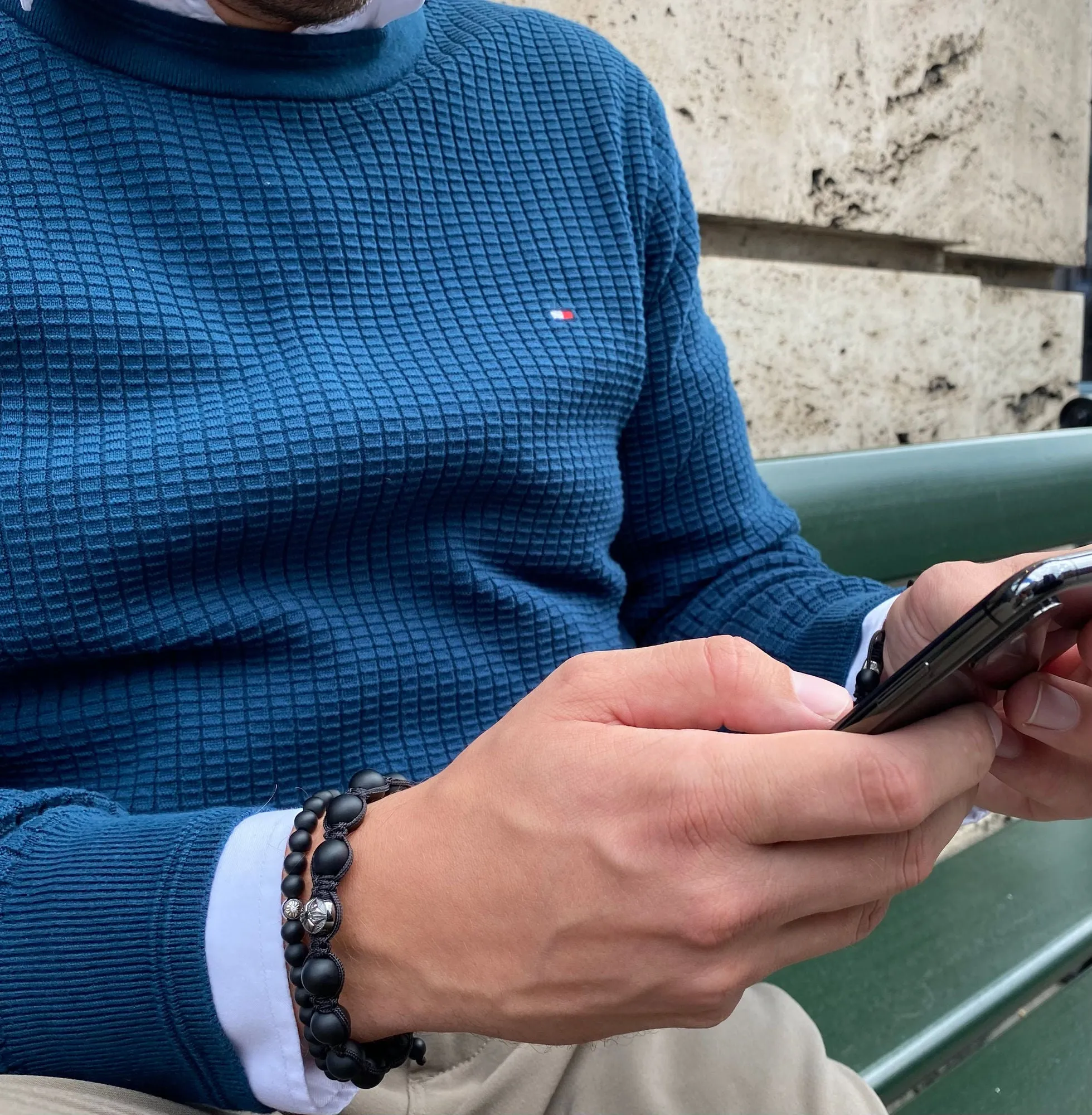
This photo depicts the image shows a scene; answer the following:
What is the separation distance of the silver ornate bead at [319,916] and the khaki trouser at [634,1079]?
0.77 ft

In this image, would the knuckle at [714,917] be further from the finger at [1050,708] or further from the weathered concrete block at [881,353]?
the weathered concrete block at [881,353]

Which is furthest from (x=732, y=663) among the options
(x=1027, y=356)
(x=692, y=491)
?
(x=1027, y=356)

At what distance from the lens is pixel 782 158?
1.91 m

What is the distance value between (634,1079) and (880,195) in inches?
72.5

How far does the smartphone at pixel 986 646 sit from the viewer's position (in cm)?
42

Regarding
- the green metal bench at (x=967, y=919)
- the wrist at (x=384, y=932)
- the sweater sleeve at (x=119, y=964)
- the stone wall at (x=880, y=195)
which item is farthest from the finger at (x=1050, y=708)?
the stone wall at (x=880, y=195)

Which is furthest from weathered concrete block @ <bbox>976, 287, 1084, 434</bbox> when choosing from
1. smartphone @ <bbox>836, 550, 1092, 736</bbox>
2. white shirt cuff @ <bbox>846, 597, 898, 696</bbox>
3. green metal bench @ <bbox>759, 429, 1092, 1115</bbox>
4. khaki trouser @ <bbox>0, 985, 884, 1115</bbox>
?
smartphone @ <bbox>836, 550, 1092, 736</bbox>

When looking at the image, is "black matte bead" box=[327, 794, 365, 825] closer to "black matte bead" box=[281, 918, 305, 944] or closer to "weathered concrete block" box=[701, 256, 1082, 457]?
"black matte bead" box=[281, 918, 305, 944]

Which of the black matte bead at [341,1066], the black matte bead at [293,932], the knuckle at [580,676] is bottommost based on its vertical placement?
the black matte bead at [341,1066]

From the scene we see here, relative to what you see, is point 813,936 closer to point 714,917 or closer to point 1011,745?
point 714,917

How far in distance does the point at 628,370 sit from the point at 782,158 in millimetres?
1156

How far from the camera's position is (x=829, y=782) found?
0.47 meters

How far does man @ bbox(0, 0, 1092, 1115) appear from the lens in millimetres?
521

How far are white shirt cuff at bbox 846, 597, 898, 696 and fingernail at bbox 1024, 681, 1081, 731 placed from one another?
28 cm
